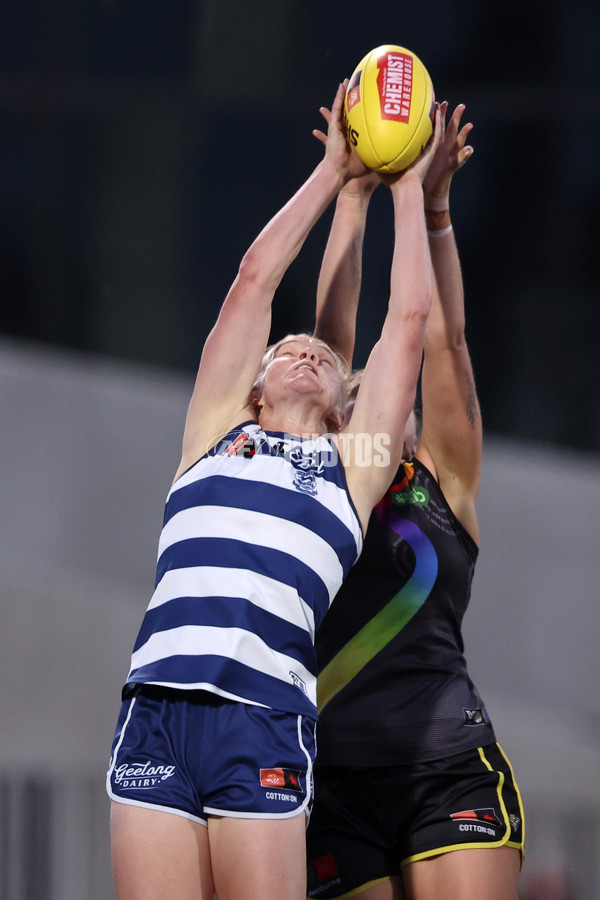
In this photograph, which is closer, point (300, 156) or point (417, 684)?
point (417, 684)

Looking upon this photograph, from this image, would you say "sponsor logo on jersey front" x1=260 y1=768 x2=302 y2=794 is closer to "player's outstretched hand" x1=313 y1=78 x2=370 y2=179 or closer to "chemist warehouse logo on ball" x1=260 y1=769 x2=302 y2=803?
"chemist warehouse logo on ball" x1=260 y1=769 x2=302 y2=803

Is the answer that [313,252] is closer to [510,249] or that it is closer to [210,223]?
[210,223]

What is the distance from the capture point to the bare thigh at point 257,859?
153cm

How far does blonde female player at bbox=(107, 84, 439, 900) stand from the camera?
1.58 metres

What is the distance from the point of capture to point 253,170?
5277mm

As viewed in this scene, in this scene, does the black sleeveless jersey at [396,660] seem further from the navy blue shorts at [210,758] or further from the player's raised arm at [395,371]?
the navy blue shorts at [210,758]

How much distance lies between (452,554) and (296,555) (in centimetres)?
49

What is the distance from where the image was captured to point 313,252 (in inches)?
201

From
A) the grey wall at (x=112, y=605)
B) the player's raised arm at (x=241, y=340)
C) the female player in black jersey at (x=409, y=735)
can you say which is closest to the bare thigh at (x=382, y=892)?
the female player in black jersey at (x=409, y=735)

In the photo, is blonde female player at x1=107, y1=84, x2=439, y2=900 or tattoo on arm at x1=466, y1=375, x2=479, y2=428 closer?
blonde female player at x1=107, y1=84, x2=439, y2=900

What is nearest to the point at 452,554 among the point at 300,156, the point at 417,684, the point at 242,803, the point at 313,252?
the point at 417,684

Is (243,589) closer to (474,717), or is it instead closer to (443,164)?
(474,717)

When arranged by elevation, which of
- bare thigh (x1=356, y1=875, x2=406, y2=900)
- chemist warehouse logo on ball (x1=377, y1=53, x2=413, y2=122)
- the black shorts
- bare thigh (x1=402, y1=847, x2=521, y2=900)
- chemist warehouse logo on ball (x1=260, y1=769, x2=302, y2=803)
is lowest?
bare thigh (x1=356, y1=875, x2=406, y2=900)

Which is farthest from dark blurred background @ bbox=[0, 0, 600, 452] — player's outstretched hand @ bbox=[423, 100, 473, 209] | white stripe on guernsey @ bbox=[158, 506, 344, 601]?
white stripe on guernsey @ bbox=[158, 506, 344, 601]
